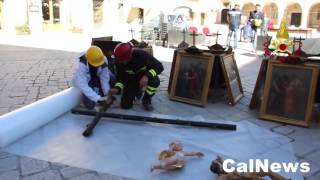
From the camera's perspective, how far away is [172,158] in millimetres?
3029

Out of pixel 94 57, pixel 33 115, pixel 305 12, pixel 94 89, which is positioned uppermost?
pixel 305 12

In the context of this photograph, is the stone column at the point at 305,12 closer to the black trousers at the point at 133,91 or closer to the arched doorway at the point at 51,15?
the arched doorway at the point at 51,15

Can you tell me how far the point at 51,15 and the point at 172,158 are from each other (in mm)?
22196

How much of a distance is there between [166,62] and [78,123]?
5.10 meters

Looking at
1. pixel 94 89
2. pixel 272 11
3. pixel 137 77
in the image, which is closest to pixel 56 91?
pixel 94 89

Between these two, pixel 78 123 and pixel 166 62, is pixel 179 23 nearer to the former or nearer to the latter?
pixel 166 62

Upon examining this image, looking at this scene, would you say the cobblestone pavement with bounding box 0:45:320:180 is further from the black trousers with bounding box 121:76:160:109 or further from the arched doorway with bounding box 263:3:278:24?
the arched doorway with bounding box 263:3:278:24

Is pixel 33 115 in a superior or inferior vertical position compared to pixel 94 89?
inferior

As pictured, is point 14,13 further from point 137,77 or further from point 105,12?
point 137,77

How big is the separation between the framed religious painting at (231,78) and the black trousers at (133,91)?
903 mm

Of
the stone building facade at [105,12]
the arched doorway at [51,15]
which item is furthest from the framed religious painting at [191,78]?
the arched doorway at [51,15]

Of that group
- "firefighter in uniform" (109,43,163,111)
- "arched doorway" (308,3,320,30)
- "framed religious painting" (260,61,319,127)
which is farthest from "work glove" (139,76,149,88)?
"arched doorway" (308,3,320,30)

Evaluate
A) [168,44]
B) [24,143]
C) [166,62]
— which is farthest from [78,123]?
[168,44]

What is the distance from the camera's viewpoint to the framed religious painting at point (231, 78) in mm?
4887
